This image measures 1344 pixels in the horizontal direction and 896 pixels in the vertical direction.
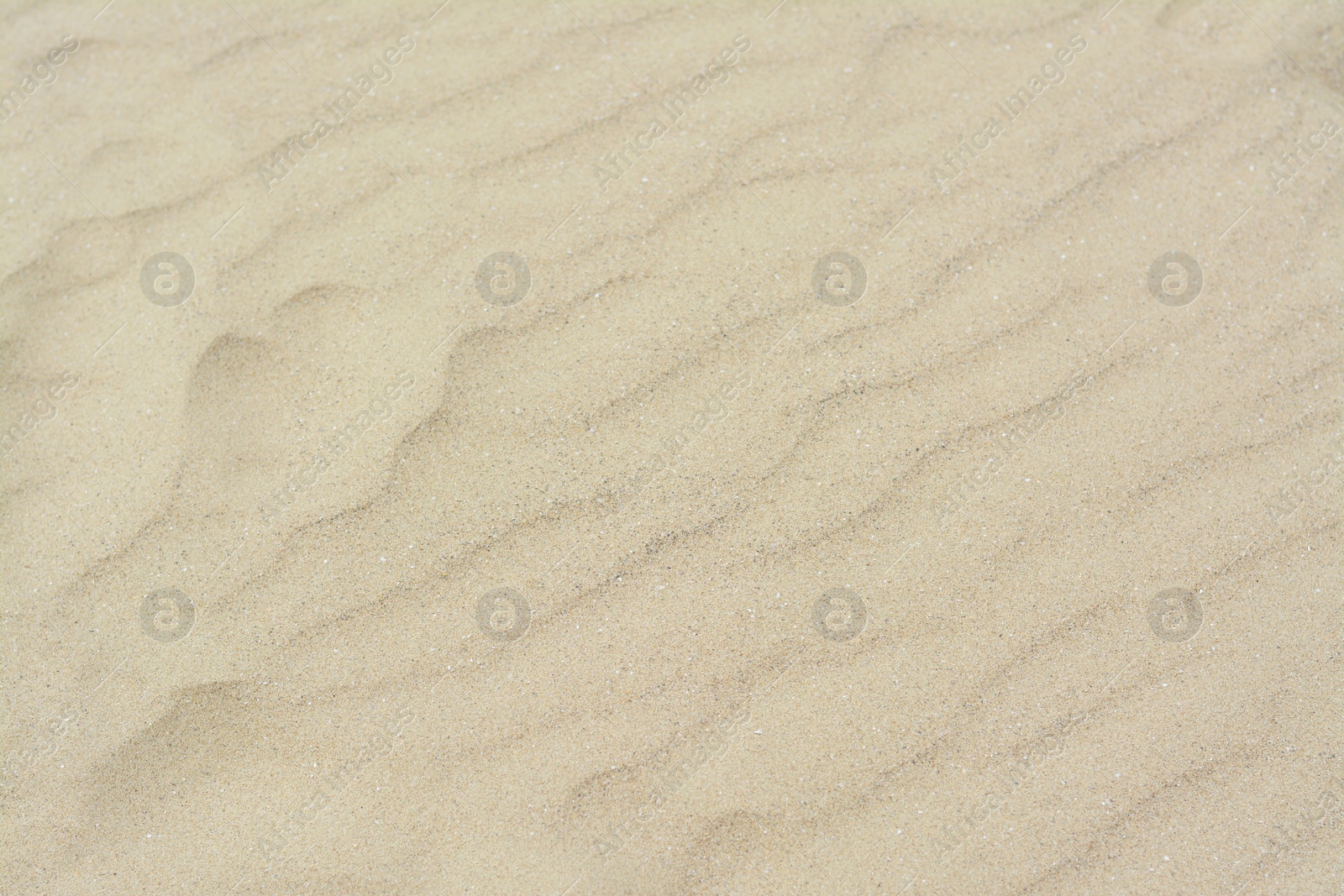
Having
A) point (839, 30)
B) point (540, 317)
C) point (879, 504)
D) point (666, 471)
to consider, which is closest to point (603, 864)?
point (666, 471)
